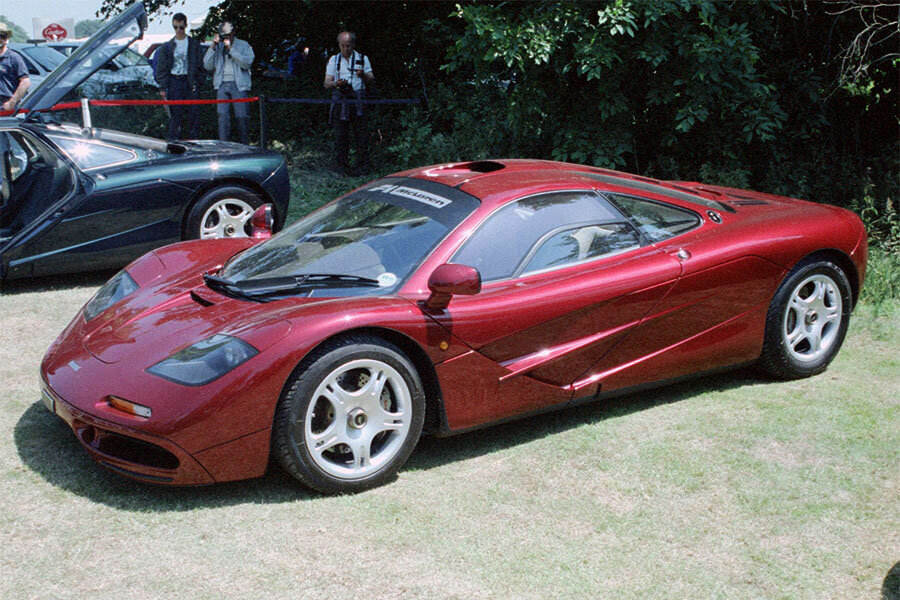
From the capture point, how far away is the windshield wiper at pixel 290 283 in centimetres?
444

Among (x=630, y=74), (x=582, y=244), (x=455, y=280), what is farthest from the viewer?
(x=630, y=74)

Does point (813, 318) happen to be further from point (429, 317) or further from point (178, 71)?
point (178, 71)

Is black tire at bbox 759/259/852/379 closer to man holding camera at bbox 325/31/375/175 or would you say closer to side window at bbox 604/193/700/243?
side window at bbox 604/193/700/243

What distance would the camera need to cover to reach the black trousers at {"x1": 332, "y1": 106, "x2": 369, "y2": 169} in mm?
12336

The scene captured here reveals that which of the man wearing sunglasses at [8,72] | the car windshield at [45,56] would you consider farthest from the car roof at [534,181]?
the car windshield at [45,56]

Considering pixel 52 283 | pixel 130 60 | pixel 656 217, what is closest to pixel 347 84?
pixel 52 283

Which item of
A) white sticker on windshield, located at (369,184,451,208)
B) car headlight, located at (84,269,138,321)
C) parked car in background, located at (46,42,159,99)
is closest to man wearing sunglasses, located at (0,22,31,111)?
parked car in background, located at (46,42,159,99)

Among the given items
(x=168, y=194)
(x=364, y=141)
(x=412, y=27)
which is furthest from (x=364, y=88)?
(x=168, y=194)

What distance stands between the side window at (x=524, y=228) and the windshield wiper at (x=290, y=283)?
0.48 metres

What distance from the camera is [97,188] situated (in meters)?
7.54

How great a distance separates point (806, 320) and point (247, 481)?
10.7ft

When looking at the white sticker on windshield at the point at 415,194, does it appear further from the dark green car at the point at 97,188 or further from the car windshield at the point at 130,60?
the car windshield at the point at 130,60

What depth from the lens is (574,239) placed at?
487 cm

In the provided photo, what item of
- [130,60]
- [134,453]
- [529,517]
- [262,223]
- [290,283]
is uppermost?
[130,60]
